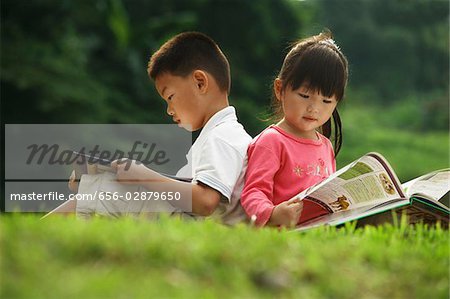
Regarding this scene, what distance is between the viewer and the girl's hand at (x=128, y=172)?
10.6 feet

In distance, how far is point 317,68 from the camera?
3.47 m

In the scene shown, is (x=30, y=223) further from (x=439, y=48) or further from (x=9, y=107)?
(x=439, y=48)

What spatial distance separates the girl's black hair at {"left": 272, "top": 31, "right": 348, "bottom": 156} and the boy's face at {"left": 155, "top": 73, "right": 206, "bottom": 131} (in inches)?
14.0

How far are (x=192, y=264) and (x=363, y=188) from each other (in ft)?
4.24

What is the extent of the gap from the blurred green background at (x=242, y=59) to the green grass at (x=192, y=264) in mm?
4539

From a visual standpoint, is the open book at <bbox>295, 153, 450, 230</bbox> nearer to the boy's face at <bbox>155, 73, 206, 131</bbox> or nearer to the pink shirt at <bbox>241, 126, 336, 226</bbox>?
the pink shirt at <bbox>241, 126, 336, 226</bbox>

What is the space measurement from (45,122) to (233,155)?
12516mm

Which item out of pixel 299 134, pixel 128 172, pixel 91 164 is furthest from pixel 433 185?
pixel 91 164

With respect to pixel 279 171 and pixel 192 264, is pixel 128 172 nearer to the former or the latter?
pixel 279 171

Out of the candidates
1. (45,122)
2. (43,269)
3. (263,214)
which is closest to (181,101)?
(263,214)

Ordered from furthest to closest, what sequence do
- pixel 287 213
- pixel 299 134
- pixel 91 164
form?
pixel 299 134 → pixel 91 164 → pixel 287 213

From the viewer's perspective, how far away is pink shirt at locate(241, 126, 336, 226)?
10.6 feet

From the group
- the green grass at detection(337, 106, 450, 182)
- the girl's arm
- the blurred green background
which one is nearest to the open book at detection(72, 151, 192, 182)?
the girl's arm
